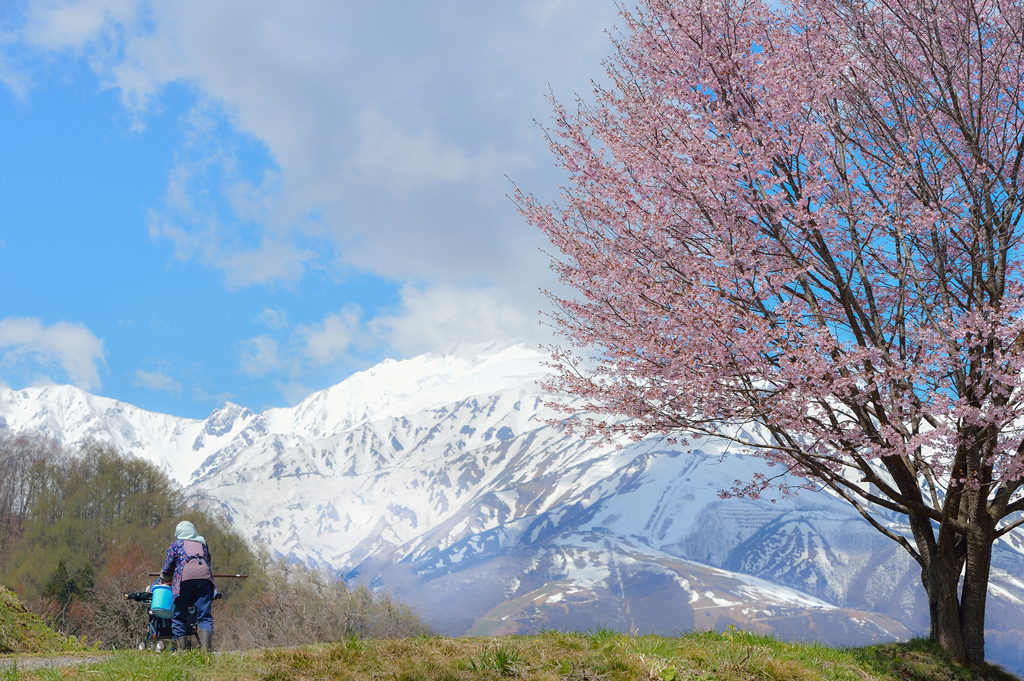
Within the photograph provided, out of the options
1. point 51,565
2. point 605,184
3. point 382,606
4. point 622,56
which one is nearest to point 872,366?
point 605,184

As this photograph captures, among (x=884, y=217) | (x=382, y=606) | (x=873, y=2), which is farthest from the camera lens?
(x=382, y=606)

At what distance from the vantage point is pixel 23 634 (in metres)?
10.9

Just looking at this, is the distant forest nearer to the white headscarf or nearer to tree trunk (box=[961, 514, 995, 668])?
the white headscarf

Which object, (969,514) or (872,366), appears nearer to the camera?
(872,366)

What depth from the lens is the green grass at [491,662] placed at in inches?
187

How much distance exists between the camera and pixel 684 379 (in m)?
7.83

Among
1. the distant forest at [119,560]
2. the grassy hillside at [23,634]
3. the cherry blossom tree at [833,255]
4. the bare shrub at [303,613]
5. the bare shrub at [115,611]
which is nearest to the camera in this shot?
the cherry blossom tree at [833,255]

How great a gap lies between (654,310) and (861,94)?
367 centimetres

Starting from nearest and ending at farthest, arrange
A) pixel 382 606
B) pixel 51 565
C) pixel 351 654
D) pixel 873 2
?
pixel 351 654, pixel 873 2, pixel 51 565, pixel 382 606

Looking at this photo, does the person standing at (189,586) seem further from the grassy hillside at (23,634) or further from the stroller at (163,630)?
the grassy hillside at (23,634)

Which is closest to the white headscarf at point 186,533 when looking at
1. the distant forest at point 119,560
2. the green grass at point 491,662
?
the green grass at point 491,662

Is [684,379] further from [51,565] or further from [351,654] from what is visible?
[51,565]

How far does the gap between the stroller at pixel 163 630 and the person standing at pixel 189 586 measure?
0.18ft

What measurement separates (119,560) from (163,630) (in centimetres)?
4935
